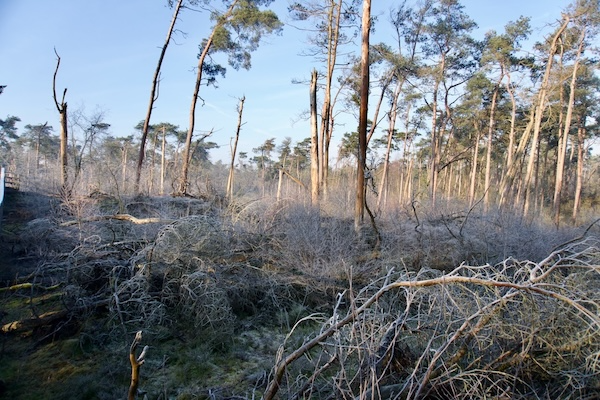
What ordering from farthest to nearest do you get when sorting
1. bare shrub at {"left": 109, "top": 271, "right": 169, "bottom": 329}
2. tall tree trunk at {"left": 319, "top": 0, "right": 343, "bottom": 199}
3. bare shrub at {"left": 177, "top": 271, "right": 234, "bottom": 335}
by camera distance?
tall tree trunk at {"left": 319, "top": 0, "right": 343, "bottom": 199}
bare shrub at {"left": 177, "top": 271, "right": 234, "bottom": 335}
bare shrub at {"left": 109, "top": 271, "right": 169, "bottom": 329}

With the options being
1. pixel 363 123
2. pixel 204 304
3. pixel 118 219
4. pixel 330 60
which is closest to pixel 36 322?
pixel 204 304

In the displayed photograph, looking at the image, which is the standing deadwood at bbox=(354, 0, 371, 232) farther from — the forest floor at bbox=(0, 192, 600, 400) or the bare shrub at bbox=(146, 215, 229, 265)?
the bare shrub at bbox=(146, 215, 229, 265)

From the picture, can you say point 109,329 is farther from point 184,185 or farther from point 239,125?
point 239,125

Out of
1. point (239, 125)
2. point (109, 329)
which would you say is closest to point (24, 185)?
point (239, 125)

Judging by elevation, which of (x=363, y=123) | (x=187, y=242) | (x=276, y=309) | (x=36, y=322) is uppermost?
(x=363, y=123)

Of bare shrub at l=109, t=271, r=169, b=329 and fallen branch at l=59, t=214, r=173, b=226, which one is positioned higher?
fallen branch at l=59, t=214, r=173, b=226

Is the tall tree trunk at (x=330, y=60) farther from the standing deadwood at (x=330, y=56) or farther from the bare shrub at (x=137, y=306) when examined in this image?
the bare shrub at (x=137, y=306)

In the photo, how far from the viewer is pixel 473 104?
23812 millimetres

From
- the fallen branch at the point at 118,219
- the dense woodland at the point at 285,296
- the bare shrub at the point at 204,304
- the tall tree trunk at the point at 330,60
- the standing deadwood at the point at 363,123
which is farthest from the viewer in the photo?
the tall tree trunk at the point at 330,60

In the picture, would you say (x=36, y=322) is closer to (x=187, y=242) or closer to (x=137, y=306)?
(x=137, y=306)

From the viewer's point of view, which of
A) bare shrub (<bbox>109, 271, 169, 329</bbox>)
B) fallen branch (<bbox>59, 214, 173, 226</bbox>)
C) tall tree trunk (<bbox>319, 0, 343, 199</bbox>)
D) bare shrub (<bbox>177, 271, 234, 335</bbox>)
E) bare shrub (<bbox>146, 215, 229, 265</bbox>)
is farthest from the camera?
tall tree trunk (<bbox>319, 0, 343, 199</bbox>)

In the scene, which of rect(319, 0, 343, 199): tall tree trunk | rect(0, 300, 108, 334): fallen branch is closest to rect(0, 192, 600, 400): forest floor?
rect(0, 300, 108, 334): fallen branch

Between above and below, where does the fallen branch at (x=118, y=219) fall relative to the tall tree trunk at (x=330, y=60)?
below

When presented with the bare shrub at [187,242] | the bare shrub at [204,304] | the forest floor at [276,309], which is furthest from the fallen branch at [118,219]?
the bare shrub at [204,304]
